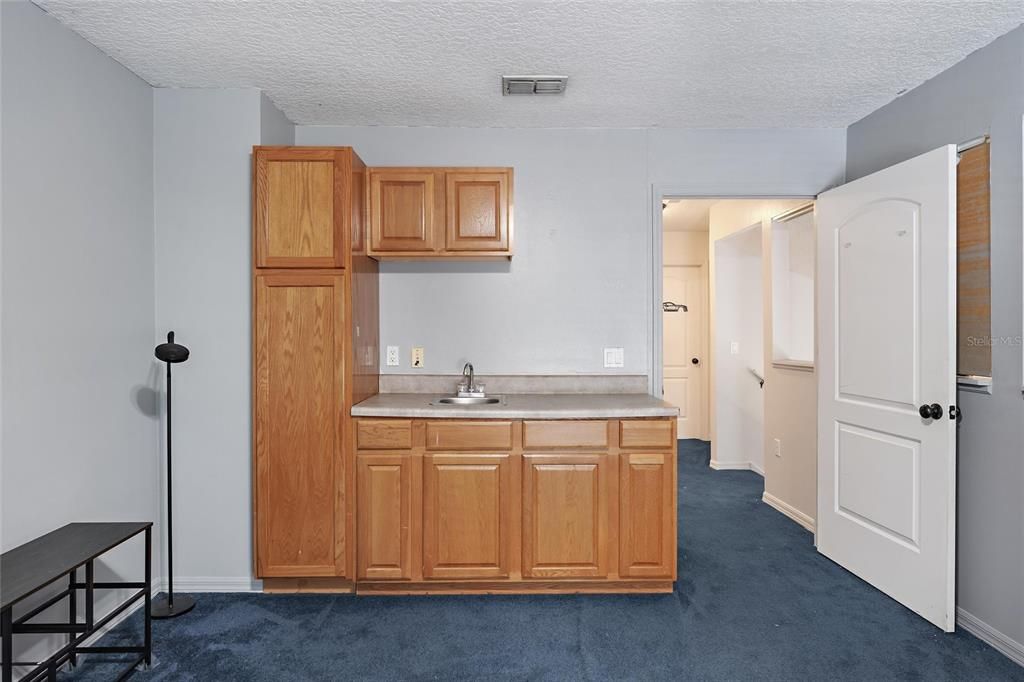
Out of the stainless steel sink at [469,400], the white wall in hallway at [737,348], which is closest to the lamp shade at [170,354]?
the stainless steel sink at [469,400]

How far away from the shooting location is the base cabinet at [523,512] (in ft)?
9.15

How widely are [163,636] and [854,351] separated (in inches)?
138

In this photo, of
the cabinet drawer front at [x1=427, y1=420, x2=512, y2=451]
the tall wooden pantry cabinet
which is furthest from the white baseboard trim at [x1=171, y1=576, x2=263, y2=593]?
the cabinet drawer front at [x1=427, y1=420, x2=512, y2=451]

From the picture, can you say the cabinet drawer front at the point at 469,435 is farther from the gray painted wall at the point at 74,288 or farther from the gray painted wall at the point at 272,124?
the gray painted wall at the point at 272,124

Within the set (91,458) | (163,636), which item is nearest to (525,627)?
(163,636)

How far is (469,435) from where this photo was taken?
2793 millimetres

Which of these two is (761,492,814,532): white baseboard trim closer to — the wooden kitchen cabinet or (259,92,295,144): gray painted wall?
the wooden kitchen cabinet

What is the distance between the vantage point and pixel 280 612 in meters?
2.66

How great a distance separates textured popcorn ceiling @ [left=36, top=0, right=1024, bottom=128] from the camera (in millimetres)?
2176

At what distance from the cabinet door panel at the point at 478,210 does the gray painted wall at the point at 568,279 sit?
0.33m

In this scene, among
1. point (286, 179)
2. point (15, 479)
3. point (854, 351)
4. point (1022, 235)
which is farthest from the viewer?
point (854, 351)

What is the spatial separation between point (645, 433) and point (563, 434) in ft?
1.31

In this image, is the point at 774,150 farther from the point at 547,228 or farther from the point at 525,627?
the point at 525,627

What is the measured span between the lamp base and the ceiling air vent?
9.40 feet
